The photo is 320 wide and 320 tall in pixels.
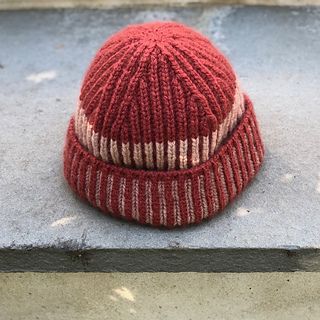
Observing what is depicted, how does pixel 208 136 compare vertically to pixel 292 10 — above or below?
above

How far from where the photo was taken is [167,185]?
4.75 feet

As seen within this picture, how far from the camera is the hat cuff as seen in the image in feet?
4.76

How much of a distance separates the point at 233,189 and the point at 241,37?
1048 millimetres

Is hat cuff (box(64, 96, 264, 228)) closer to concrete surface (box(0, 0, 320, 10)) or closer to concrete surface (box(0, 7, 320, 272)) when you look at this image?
concrete surface (box(0, 7, 320, 272))

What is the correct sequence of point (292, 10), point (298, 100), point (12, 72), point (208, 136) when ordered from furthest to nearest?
point (292, 10) → point (12, 72) → point (298, 100) → point (208, 136)

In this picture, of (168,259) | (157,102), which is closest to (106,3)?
(157,102)

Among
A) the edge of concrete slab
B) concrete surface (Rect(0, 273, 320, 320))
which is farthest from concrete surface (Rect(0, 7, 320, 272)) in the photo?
concrete surface (Rect(0, 273, 320, 320))

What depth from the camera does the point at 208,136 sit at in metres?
1.45

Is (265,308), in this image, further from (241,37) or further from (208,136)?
(241,37)

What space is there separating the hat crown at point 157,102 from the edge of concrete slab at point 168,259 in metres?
0.22

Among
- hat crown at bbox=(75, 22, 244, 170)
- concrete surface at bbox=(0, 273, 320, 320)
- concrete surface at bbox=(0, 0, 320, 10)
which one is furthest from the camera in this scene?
concrete surface at bbox=(0, 0, 320, 10)

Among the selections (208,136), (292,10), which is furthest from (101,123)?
(292,10)

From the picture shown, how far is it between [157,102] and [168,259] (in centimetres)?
40

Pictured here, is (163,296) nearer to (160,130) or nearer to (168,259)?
(168,259)
